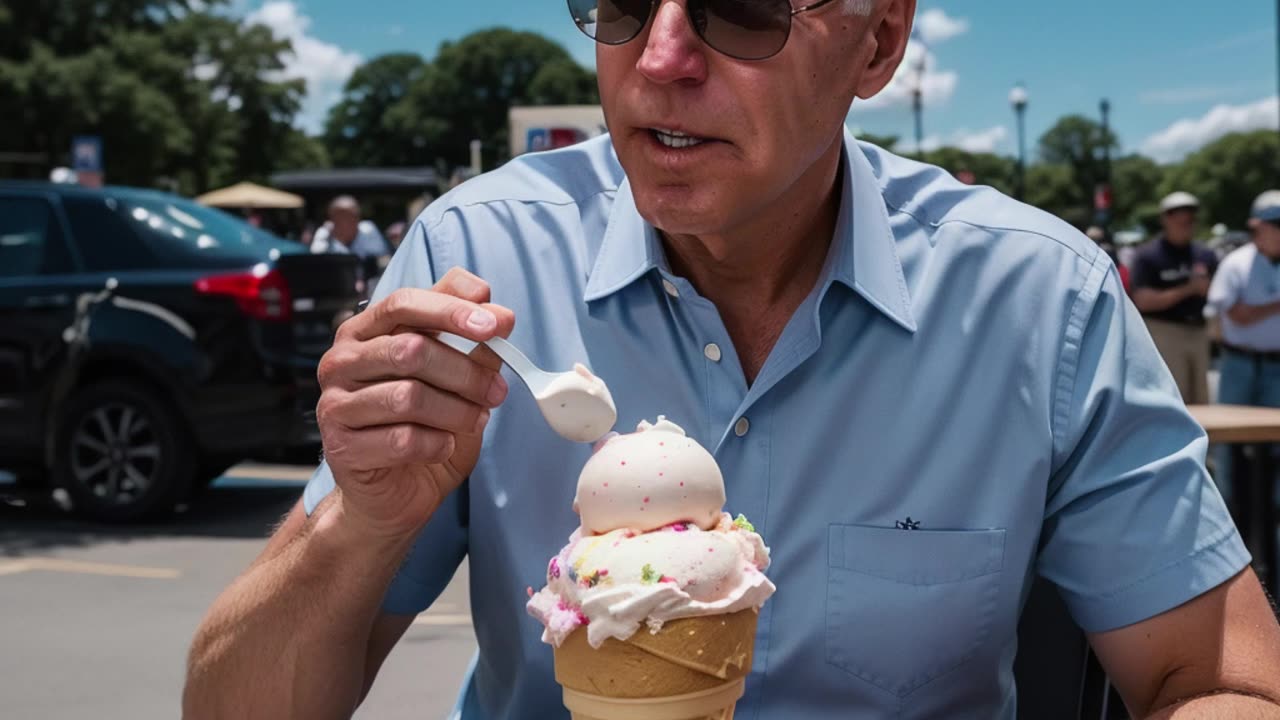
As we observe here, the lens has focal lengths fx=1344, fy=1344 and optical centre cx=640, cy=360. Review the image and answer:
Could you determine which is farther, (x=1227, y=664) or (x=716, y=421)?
(x=716, y=421)

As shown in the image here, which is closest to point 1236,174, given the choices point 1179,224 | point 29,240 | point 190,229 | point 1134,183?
point 1134,183

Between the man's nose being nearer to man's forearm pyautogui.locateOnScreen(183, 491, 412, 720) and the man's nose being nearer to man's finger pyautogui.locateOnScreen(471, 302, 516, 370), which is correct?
man's finger pyautogui.locateOnScreen(471, 302, 516, 370)

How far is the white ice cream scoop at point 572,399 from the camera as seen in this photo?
4.78ft

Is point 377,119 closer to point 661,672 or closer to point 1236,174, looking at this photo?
point 1236,174

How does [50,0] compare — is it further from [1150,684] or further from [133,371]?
[1150,684]

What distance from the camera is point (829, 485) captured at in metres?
1.71

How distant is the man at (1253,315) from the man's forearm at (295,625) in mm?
7554

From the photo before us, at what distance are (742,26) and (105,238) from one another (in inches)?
258

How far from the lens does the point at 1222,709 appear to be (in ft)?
5.16

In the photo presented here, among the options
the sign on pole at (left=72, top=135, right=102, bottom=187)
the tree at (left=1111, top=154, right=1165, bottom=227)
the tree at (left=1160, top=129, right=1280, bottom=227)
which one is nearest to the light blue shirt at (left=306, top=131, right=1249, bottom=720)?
the sign on pole at (left=72, top=135, right=102, bottom=187)

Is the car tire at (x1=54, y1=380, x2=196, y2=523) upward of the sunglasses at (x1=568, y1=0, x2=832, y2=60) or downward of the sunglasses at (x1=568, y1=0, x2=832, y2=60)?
downward

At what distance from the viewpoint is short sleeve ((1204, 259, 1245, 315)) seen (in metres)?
8.27

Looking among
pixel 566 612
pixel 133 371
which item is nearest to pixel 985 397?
pixel 566 612

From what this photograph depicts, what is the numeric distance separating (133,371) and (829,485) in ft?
21.5
